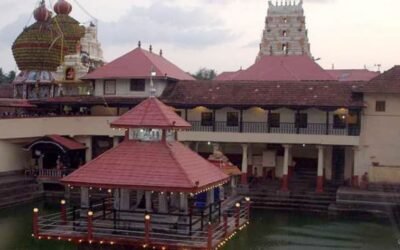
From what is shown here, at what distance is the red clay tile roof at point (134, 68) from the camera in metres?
33.0

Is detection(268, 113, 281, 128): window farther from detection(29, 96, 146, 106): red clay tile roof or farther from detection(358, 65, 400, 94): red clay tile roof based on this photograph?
detection(29, 96, 146, 106): red clay tile roof

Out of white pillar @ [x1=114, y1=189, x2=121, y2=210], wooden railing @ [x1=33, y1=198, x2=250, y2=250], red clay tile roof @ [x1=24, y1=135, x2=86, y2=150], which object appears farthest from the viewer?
red clay tile roof @ [x1=24, y1=135, x2=86, y2=150]

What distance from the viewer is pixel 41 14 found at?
43.7 metres

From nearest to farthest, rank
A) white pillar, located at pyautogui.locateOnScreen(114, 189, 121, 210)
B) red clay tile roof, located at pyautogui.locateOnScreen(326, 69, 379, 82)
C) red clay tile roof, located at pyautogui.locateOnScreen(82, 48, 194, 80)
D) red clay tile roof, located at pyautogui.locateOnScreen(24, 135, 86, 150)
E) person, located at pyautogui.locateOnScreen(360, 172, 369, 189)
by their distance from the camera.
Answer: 1. white pillar, located at pyautogui.locateOnScreen(114, 189, 121, 210)
2. person, located at pyautogui.locateOnScreen(360, 172, 369, 189)
3. red clay tile roof, located at pyautogui.locateOnScreen(24, 135, 86, 150)
4. red clay tile roof, located at pyautogui.locateOnScreen(82, 48, 194, 80)
5. red clay tile roof, located at pyautogui.locateOnScreen(326, 69, 379, 82)

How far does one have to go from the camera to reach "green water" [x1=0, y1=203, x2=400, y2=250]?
20.3 meters

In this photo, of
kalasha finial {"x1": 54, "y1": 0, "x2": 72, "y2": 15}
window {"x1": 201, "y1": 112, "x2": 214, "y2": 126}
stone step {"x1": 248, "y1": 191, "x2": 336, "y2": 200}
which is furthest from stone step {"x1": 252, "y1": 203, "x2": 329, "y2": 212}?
kalasha finial {"x1": 54, "y1": 0, "x2": 72, "y2": 15}

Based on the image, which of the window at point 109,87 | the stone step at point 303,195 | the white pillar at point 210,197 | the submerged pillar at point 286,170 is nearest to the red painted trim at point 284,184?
the submerged pillar at point 286,170

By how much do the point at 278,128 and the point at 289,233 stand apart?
878cm

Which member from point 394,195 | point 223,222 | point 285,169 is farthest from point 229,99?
point 223,222

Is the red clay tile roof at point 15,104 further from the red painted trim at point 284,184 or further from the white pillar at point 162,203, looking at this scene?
the white pillar at point 162,203

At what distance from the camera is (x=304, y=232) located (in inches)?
898

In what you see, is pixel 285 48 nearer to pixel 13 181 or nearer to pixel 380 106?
pixel 380 106

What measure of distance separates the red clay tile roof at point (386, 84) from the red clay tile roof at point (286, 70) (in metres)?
9.58

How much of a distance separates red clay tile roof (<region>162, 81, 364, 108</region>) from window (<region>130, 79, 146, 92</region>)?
1.40m
